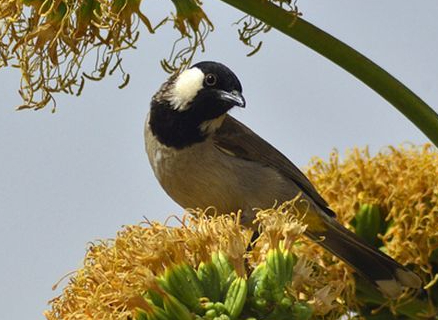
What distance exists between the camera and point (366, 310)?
531 centimetres

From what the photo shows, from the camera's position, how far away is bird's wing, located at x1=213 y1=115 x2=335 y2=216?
6.15m

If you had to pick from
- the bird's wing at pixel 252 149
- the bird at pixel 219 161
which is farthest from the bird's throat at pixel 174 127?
the bird's wing at pixel 252 149

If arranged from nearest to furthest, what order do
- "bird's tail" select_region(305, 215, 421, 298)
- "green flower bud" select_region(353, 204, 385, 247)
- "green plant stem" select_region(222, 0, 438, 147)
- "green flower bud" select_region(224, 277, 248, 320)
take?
"green flower bud" select_region(224, 277, 248, 320)
"green plant stem" select_region(222, 0, 438, 147)
"bird's tail" select_region(305, 215, 421, 298)
"green flower bud" select_region(353, 204, 385, 247)

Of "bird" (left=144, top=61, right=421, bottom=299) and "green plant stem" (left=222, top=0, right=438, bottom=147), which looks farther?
"bird" (left=144, top=61, right=421, bottom=299)

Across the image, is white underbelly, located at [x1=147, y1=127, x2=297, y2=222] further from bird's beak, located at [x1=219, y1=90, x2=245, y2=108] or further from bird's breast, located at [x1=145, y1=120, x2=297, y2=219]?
bird's beak, located at [x1=219, y1=90, x2=245, y2=108]

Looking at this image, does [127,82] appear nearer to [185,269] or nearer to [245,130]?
[185,269]

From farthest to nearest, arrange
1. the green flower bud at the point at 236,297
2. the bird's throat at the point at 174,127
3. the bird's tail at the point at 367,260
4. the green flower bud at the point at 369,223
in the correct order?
the bird's throat at the point at 174,127
the green flower bud at the point at 369,223
the bird's tail at the point at 367,260
the green flower bud at the point at 236,297

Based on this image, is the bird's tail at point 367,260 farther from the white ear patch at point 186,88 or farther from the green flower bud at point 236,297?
the green flower bud at point 236,297

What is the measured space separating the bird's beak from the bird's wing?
0.24 m

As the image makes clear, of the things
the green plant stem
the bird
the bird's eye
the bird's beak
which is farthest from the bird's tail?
the green plant stem

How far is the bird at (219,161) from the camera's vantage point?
583 cm

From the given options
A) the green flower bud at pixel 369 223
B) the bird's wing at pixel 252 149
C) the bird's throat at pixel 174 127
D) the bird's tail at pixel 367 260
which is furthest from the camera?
the bird's wing at pixel 252 149

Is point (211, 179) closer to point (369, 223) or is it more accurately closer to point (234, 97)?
point (234, 97)

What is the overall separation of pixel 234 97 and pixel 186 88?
350 millimetres
